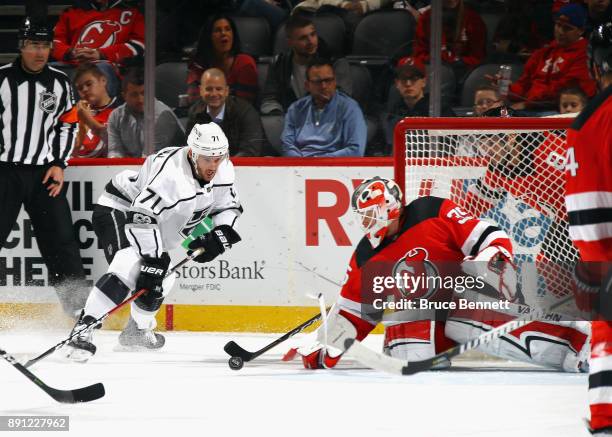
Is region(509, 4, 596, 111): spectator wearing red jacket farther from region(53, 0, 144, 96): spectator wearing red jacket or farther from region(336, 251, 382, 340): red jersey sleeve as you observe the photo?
region(53, 0, 144, 96): spectator wearing red jacket

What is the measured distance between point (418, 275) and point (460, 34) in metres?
1.56

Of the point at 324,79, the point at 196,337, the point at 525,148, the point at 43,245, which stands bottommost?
the point at 196,337

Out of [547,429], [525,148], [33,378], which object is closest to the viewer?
[547,429]

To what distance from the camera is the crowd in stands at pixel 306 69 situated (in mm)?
5156

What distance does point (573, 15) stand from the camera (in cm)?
510

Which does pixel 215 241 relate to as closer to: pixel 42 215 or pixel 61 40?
pixel 42 215

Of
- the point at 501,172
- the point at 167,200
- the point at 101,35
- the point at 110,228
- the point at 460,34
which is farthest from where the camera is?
the point at 101,35

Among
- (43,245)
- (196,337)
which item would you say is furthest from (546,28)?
(43,245)

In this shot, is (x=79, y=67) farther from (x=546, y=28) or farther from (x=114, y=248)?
(x=546, y=28)

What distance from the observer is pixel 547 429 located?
3031 mm

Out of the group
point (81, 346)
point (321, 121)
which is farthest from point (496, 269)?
point (321, 121)

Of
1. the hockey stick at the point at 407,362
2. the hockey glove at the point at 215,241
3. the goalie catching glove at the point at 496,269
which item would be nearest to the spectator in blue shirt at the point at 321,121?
the hockey glove at the point at 215,241

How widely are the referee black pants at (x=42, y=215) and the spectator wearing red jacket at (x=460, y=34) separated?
5.79 feet

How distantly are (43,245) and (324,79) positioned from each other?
1.48m
